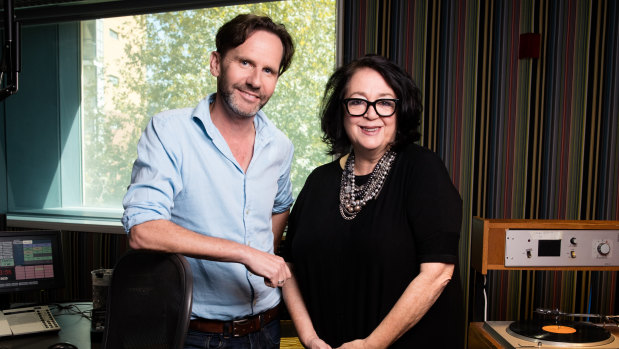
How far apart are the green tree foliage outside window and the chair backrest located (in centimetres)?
198

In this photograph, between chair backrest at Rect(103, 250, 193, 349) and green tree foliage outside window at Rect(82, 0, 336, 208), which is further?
green tree foliage outside window at Rect(82, 0, 336, 208)

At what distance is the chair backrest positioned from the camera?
0.94 m

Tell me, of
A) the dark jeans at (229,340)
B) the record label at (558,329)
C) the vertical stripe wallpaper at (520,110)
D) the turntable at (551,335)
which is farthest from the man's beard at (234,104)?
the vertical stripe wallpaper at (520,110)

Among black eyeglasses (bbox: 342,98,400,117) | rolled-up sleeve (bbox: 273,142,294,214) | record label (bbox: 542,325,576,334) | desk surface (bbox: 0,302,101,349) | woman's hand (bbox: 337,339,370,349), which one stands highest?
black eyeglasses (bbox: 342,98,400,117)

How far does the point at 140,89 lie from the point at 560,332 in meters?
2.86

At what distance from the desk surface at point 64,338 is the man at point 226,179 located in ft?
1.88

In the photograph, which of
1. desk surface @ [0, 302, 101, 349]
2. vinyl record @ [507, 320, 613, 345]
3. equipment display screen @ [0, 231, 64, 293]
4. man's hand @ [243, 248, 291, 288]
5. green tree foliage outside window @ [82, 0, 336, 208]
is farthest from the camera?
green tree foliage outside window @ [82, 0, 336, 208]

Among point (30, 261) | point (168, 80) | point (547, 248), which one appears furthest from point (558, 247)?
point (168, 80)

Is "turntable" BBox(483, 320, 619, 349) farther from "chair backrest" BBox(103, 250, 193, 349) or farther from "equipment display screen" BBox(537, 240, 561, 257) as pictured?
"chair backrest" BBox(103, 250, 193, 349)

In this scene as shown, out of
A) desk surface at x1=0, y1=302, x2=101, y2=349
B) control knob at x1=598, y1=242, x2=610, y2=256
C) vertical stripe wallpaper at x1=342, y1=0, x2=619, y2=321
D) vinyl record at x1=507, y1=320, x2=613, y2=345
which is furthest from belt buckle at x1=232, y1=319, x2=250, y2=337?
vertical stripe wallpaper at x1=342, y1=0, x2=619, y2=321

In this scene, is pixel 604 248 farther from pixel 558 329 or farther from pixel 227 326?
pixel 227 326

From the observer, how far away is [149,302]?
1055mm

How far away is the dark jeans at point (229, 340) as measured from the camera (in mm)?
1351

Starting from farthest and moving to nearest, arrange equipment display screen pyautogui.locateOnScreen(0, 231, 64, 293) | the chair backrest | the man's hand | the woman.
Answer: equipment display screen pyautogui.locateOnScreen(0, 231, 64, 293) → the woman → the man's hand → the chair backrest
